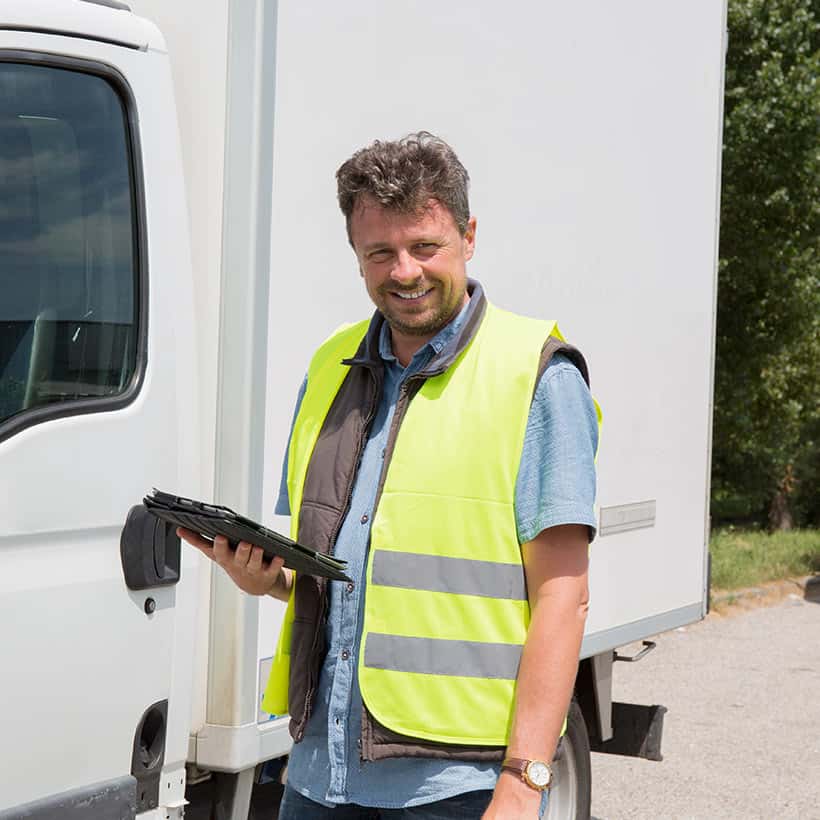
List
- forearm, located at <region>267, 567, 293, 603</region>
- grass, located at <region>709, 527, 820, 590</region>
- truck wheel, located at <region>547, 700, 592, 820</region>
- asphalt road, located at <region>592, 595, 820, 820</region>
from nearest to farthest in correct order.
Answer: forearm, located at <region>267, 567, 293, 603</region> → truck wheel, located at <region>547, 700, 592, 820</region> → asphalt road, located at <region>592, 595, 820, 820</region> → grass, located at <region>709, 527, 820, 590</region>

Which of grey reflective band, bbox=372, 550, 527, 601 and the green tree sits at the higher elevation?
the green tree

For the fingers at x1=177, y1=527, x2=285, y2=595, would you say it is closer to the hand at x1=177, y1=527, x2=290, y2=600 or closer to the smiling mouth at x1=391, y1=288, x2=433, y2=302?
the hand at x1=177, y1=527, x2=290, y2=600

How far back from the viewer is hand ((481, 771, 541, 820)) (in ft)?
A: 6.68

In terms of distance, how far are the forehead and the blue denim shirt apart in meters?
0.17

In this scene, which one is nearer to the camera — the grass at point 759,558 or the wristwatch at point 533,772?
the wristwatch at point 533,772

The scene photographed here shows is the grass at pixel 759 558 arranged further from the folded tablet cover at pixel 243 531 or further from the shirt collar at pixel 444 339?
the folded tablet cover at pixel 243 531

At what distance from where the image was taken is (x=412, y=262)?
84.9 inches

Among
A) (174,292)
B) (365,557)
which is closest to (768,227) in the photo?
(174,292)

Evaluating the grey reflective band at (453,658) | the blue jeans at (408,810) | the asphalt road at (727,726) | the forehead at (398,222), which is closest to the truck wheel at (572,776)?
the asphalt road at (727,726)

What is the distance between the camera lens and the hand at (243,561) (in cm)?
211

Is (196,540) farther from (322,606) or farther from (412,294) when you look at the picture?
(412,294)

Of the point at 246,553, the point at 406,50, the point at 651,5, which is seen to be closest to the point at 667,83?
the point at 651,5

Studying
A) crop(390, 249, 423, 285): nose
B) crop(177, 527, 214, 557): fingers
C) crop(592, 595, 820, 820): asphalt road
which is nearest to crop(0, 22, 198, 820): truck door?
crop(177, 527, 214, 557): fingers

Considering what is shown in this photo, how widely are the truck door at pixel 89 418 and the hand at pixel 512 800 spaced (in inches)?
32.7
